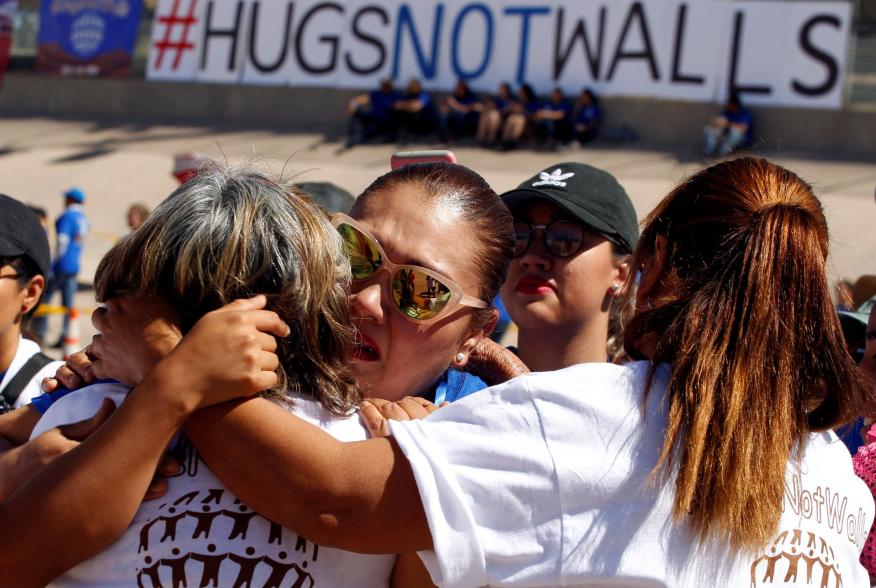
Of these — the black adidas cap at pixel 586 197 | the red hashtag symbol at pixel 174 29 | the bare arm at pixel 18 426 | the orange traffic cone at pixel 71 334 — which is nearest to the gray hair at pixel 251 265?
the bare arm at pixel 18 426

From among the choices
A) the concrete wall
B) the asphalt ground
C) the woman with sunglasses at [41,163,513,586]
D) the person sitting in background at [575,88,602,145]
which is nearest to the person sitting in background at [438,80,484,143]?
the asphalt ground

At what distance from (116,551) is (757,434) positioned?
3.43 ft

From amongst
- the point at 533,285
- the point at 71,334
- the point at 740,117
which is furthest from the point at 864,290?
the point at 740,117

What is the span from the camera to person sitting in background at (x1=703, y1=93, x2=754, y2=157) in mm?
17438

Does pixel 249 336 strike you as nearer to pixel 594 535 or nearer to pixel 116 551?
pixel 116 551

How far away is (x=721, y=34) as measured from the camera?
18297 millimetres

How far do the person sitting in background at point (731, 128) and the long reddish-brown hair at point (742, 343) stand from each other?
1605 centimetres

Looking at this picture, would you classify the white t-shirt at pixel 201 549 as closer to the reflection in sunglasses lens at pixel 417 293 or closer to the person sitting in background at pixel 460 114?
the reflection in sunglasses lens at pixel 417 293

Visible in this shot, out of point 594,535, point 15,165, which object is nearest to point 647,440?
point 594,535

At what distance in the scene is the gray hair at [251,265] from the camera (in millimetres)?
1703

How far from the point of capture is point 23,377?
3.26 m

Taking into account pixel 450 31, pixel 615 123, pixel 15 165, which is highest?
pixel 450 31

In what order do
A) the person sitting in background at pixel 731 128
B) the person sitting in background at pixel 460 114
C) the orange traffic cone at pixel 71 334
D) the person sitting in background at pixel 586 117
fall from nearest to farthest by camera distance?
the orange traffic cone at pixel 71 334 < the person sitting in background at pixel 731 128 < the person sitting in background at pixel 586 117 < the person sitting in background at pixel 460 114

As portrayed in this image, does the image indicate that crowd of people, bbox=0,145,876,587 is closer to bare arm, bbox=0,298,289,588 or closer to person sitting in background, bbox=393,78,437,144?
bare arm, bbox=0,298,289,588
